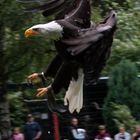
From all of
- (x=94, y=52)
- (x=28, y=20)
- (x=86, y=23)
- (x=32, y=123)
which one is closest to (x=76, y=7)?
(x=86, y=23)

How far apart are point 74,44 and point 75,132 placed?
8.06 meters

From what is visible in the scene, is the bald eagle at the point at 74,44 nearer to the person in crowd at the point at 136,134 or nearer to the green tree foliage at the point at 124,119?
the person in crowd at the point at 136,134

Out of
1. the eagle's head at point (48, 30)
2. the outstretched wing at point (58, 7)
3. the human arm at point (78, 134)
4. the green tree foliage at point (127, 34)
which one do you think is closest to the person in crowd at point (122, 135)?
the human arm at point (78, 134)

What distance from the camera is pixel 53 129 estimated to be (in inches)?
499

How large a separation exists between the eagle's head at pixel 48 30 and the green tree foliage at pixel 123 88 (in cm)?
875

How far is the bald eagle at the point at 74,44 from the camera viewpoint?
407 centimetres

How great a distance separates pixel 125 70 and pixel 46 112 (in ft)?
5.85

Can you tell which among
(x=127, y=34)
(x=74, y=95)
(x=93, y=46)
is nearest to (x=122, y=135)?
(x=127, y=34)

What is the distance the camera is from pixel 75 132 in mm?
12047

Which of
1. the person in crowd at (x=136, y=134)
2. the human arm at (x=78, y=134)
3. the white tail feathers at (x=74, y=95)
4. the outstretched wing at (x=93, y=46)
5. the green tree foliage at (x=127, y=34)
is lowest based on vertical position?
the human arm at (x=78, y=134)

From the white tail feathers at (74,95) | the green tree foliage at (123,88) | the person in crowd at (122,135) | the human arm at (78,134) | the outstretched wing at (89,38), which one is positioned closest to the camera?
the outstretched wing at (89,38)

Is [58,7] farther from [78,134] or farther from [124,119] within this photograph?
[78,134]

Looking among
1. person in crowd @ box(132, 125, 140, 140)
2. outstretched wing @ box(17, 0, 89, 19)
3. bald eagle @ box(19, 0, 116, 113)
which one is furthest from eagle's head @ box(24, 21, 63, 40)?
person in crowd @ box(132, 125, 140, 140)

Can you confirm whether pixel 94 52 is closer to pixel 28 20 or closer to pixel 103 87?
pixel 28 20
